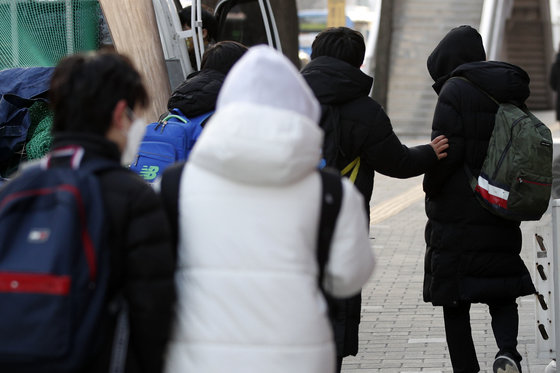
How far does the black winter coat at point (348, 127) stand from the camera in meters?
4.67

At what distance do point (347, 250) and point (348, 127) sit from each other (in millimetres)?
1942

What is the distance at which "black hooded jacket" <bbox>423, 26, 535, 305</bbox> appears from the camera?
16.7 ft

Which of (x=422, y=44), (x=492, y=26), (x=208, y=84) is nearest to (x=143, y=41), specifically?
(x=208, y=84)

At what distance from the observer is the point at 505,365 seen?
16.8 ft

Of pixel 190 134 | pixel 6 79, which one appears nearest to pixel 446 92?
pixel 190 134

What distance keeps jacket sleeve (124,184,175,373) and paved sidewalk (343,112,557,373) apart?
3398 mm

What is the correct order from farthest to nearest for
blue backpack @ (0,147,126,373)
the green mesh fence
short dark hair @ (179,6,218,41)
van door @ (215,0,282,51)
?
van door @ (215,0,282,51) → short dark hair @ (179,6,218,41) → the green mesh fence → blue backpack @ (0,147,126,373)

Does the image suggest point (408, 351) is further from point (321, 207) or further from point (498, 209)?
point (321, 207)

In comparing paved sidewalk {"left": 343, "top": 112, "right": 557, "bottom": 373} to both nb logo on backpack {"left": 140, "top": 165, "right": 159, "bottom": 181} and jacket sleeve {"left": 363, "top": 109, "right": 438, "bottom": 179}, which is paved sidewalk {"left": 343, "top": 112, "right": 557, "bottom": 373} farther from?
nb logo on backpack {"left": 140, "top": 165, "right": 159, "bottom": 181}

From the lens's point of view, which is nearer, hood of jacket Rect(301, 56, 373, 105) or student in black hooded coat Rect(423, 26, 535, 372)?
hood of jacket Rect(301, 56, 373, 105)

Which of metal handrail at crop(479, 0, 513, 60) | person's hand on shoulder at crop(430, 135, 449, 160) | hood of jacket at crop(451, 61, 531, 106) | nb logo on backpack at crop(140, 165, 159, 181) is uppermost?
hood of jacket at crop(451, 61, 531, 106)

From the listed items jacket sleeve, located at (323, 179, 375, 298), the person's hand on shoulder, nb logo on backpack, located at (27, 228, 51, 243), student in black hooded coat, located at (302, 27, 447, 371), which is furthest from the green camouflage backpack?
nb logo on backpack, located at (27, 228, 51, 243)

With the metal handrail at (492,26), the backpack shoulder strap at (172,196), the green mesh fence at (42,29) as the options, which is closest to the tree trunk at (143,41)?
the green mesh fence at (42,29)

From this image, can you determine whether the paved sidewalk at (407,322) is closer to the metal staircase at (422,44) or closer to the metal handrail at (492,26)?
the metal staircase at (422,44)
